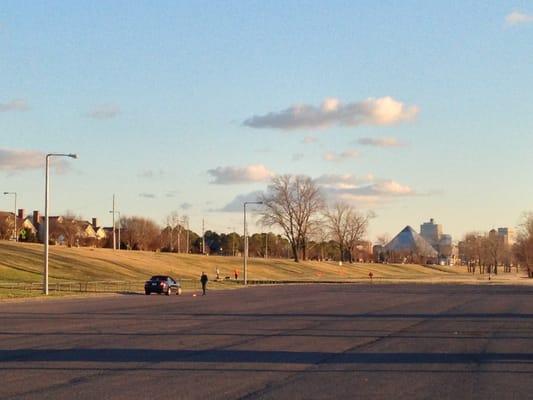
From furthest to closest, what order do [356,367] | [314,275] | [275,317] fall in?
[314,275]
[275,317]
[356,367]

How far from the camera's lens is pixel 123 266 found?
92688mm

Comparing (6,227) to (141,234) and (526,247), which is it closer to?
(141,234)

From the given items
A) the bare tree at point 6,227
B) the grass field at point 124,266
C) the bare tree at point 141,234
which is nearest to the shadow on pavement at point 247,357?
the grass field at point 124,266

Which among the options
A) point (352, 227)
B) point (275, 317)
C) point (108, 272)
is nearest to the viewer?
point (275, 317)

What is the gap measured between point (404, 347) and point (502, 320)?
13.1 meters

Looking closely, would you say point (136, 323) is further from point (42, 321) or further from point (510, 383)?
point (510, 383)

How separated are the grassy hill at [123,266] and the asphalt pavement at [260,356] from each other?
4231cm

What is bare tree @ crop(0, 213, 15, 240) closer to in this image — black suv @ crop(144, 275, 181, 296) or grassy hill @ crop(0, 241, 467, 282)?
grassy hill @ crop(0, 241, 467, 282)

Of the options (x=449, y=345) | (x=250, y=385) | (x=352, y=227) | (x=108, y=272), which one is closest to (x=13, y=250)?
(x=108, y=272)

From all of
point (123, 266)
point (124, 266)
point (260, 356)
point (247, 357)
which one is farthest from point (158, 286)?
point (247, 357)

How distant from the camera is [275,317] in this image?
32531mm

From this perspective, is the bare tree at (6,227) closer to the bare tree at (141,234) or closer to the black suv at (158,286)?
the bare tree at (141,234)

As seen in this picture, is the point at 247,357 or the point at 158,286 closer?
the point at 247,357

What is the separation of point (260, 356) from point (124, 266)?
2987 inches
